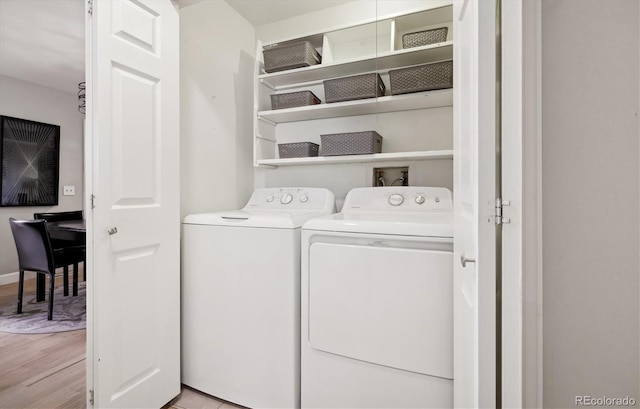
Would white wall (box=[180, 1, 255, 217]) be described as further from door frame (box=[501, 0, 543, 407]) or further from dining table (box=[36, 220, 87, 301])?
door frame (box=[501, 0, 543, 407])

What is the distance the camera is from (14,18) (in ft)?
8.45

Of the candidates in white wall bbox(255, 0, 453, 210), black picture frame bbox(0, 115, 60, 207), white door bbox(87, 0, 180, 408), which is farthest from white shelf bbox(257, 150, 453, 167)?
black picture frame bbox(0, 115, 60, 207)

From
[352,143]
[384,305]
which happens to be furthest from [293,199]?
[384,305]

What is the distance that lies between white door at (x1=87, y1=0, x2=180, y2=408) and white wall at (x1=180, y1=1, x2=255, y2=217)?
25 centimetres

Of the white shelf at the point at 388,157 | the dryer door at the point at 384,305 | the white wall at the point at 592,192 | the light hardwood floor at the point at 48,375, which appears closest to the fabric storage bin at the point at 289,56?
the white shelf at the point at 388,157

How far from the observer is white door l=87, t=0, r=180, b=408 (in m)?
1.29

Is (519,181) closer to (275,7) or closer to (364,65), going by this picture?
(364,65)

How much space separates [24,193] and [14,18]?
2205mm

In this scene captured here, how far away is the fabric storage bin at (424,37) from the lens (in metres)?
1.77

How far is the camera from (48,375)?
1.88 m

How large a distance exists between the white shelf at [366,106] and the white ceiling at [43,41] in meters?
1.78

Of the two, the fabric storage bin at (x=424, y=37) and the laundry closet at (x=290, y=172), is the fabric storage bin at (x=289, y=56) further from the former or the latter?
the fabric storage bin at (x=424, y=37)

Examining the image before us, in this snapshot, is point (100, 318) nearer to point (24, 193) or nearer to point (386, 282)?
point (386, 282)

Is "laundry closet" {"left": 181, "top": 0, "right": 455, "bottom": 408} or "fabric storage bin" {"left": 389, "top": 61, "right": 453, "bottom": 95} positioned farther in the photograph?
"fabric storage bin" {"left": 389, "top": 61, "right": 453, "bottom": 95}
